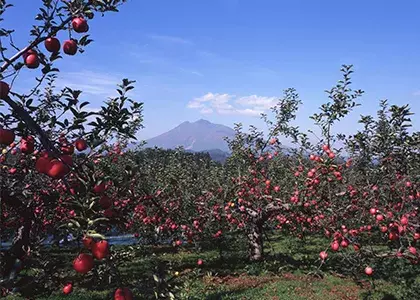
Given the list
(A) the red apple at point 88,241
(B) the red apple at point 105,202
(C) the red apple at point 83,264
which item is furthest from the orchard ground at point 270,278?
(A) the red apple at point 88,241

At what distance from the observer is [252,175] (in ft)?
42.2

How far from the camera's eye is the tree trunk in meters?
12.6

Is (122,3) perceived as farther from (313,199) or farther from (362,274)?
(362,274)

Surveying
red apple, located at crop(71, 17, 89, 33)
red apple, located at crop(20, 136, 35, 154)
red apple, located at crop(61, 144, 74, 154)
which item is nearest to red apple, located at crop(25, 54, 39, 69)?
red apple, located at crop(71, 17, 89, 33)

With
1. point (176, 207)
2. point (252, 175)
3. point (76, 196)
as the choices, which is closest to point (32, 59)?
point (76, 196)

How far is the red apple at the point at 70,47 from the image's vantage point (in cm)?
307

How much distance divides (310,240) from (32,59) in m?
17.7

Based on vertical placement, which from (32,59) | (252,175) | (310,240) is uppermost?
(32,59)

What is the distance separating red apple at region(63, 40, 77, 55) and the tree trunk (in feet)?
34.0

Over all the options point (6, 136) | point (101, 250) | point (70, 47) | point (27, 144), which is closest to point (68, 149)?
point (27, 144)

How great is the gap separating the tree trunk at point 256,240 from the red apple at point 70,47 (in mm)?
10350

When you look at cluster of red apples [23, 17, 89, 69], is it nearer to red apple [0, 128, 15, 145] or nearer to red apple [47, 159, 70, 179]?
red apple [0, 128, 15, 145]

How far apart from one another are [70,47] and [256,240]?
10.9m

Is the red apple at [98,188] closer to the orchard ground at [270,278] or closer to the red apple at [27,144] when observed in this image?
the red apple at [27,144]
